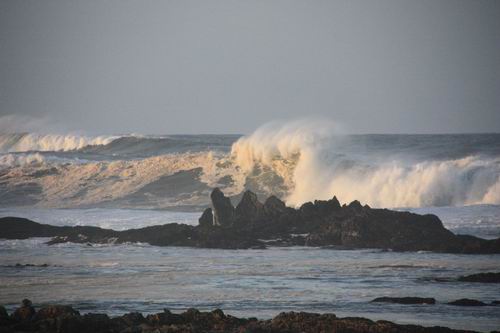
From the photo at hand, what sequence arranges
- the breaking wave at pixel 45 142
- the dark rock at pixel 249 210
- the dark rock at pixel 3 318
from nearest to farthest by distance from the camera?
1. the dark rock at pixel 3 318
2. the dark rock at pixel 249 210
3. the breaking wave at pixel 45 142

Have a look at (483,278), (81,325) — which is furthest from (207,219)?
(81,325)

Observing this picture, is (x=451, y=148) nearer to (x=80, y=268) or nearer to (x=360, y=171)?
(x=360, y=171)

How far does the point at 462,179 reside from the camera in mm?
35969

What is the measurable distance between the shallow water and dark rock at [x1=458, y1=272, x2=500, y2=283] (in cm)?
42

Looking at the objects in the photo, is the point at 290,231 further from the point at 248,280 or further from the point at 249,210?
the point at 248,280

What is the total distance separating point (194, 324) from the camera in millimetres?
13164

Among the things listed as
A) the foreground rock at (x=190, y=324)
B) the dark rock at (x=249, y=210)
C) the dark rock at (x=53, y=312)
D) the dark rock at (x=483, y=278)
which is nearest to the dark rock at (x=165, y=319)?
the foreground rock at (x=190, y=324)

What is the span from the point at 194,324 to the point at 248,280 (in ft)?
17.8

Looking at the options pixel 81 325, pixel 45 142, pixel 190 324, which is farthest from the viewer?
pixel 45 142

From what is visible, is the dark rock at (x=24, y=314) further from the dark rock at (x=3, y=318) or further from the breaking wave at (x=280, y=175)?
the breaking wave at (x=280, y=175)

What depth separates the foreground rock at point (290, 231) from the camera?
2358 cm

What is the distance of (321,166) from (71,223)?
12501mm

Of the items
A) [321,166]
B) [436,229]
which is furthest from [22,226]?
[321,166]

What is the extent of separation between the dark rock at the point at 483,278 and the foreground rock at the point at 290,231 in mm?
4024
